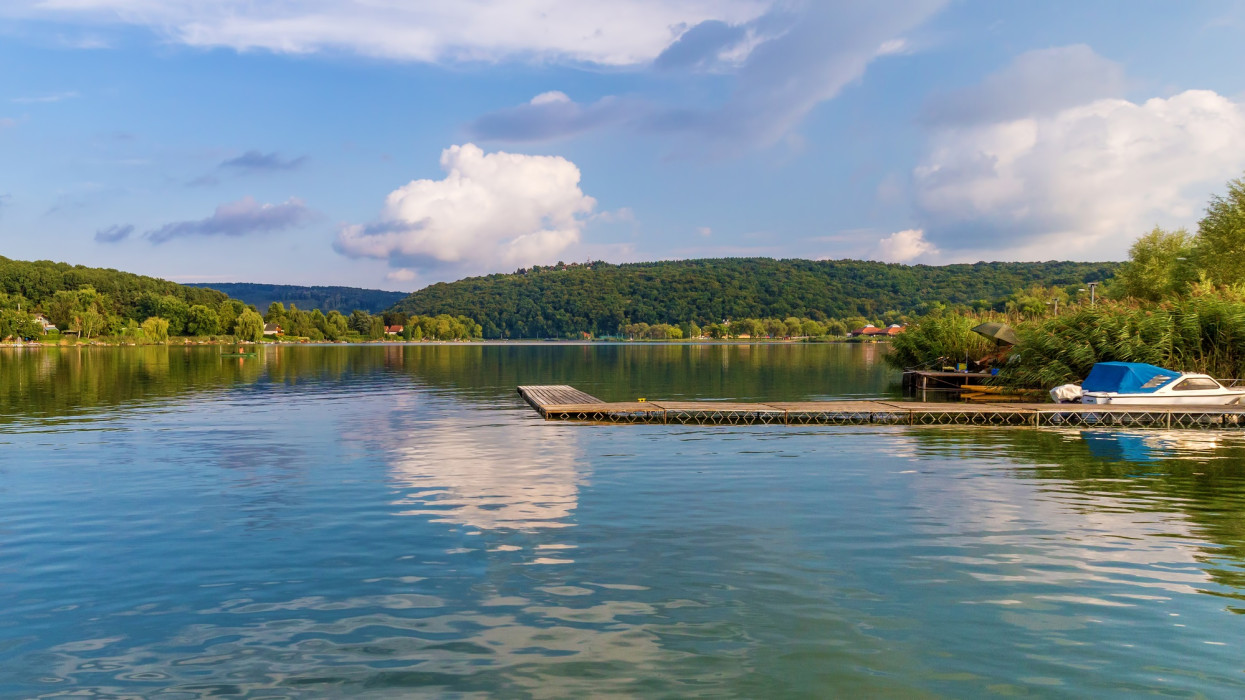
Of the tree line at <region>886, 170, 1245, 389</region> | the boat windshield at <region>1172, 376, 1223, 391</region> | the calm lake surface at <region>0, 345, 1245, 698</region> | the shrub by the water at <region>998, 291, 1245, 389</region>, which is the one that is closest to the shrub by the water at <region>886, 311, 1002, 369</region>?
the tree line at <region>886, 170, 1245, 389</region>

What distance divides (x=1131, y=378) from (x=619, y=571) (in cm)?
3397

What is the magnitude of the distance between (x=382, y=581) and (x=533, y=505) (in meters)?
5.96

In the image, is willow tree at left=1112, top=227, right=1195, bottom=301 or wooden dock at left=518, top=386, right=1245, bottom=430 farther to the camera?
willow tree at left=1112, top=227, right=1195, bottom=301

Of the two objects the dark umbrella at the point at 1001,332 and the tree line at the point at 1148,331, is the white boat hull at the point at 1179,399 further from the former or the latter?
the dark umbrella at the point at 1001,332

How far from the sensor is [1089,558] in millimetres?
13688

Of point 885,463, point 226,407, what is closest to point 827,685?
point 885,463

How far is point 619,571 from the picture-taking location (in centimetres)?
1286

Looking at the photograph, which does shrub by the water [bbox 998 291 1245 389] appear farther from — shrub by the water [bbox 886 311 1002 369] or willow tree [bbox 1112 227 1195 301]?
→ willow tree [bbox 1112 227 1195 301]

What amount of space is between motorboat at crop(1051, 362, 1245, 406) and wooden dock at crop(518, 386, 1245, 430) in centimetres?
41

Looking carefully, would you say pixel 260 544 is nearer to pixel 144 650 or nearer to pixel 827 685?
pixel 144 650

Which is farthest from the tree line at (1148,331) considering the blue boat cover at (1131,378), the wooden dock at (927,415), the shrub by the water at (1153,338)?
the wooden dock at (927,415)

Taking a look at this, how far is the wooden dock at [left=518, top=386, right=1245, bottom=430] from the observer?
35500 mm

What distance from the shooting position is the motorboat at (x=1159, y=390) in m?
36.1

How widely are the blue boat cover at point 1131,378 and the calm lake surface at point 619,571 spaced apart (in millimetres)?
9838
